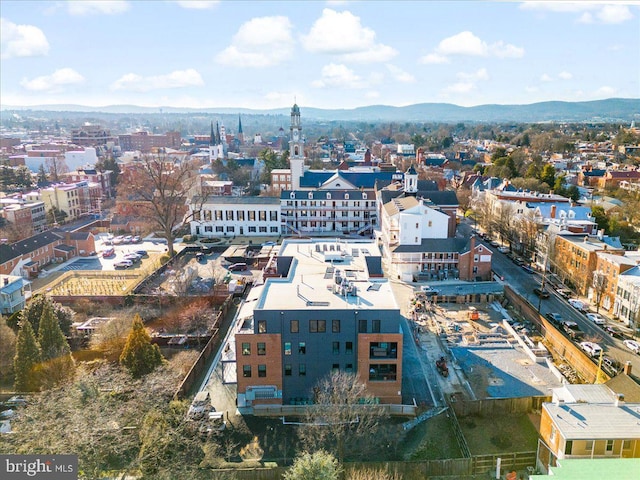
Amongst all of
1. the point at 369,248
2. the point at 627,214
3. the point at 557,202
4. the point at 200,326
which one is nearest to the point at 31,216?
the point at 200,326

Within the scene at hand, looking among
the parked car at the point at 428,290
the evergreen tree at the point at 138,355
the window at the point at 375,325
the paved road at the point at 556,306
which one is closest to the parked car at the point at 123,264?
the evergreen tree at the point at 138,355

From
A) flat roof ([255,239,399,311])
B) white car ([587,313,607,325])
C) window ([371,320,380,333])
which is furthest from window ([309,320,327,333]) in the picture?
white car ([587,313,607,325])

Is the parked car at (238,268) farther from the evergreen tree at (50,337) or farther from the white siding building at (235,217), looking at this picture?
the evergreen tree at (50,337)

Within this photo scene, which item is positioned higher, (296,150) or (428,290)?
(296,150)

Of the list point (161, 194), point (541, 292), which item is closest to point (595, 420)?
point (541, 292)

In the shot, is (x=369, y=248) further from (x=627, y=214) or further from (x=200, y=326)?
(x=627, y=214)

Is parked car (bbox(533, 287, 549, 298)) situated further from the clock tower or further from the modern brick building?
the clock tower

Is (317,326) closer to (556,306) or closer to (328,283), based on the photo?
(328,283)
